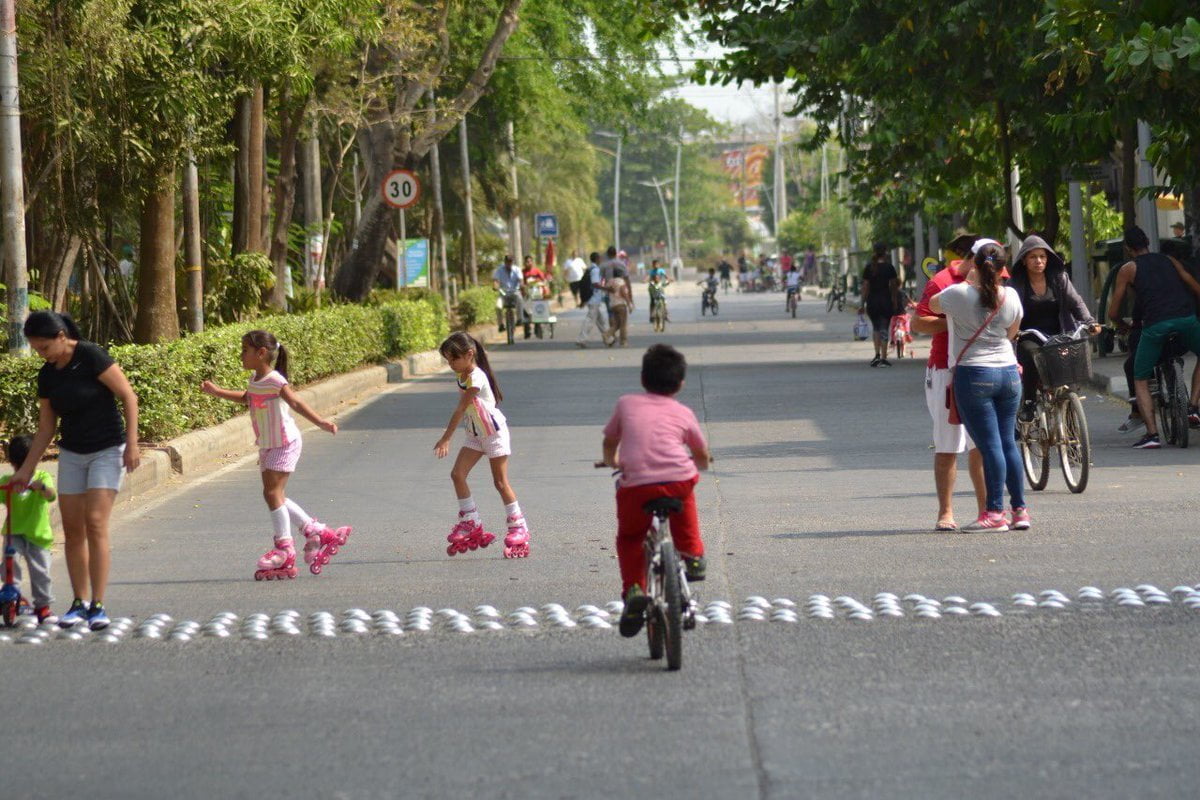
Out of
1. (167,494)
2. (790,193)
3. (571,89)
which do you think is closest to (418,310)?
(571,89)

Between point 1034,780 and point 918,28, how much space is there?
17.5 meters

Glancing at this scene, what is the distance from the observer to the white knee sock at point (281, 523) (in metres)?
10.2

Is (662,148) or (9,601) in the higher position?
(662,148)

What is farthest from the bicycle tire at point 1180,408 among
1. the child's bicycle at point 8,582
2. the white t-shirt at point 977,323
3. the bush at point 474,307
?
the bush at point 474,307

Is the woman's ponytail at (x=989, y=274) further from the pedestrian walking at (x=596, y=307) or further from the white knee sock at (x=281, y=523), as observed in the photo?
the pedestrian walking at (x=596, y=307)

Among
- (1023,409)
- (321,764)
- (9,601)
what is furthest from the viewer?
(1023,409)

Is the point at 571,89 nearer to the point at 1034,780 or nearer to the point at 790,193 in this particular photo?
the point at 1034,780

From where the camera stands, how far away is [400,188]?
30797 millimetres

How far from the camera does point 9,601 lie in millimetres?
8750

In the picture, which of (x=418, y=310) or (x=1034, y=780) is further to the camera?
(x=418, y=310)

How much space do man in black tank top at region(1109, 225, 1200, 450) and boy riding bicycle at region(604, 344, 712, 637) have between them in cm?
850

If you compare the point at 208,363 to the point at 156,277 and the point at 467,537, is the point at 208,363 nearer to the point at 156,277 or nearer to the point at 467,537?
the point at 156,277

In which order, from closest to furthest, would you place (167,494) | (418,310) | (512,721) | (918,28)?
(512,721), (167,494), (918,28), (418,310)

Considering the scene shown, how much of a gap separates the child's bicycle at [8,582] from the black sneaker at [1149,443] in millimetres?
9577
